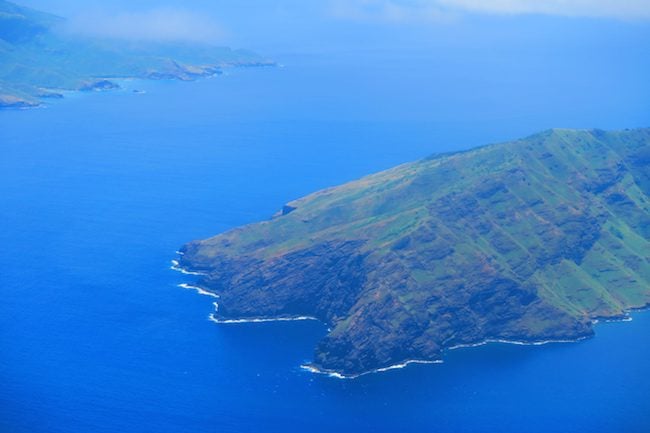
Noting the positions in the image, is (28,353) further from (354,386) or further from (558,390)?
(558,390)

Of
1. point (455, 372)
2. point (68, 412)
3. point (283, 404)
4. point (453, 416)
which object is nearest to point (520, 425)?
point (453, 416)

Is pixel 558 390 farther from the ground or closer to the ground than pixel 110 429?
farther from the ground

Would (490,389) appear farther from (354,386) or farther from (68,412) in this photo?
(68,412)

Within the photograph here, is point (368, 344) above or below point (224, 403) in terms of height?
above

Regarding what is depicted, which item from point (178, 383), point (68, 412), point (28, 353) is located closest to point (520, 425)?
point (178, 383)

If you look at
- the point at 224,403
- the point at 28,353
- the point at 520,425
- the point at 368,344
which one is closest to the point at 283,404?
the point at 224,403

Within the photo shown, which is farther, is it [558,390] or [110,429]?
[558,390]

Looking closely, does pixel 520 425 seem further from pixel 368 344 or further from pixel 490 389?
pixel 368 344

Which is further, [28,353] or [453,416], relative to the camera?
[28,353]
